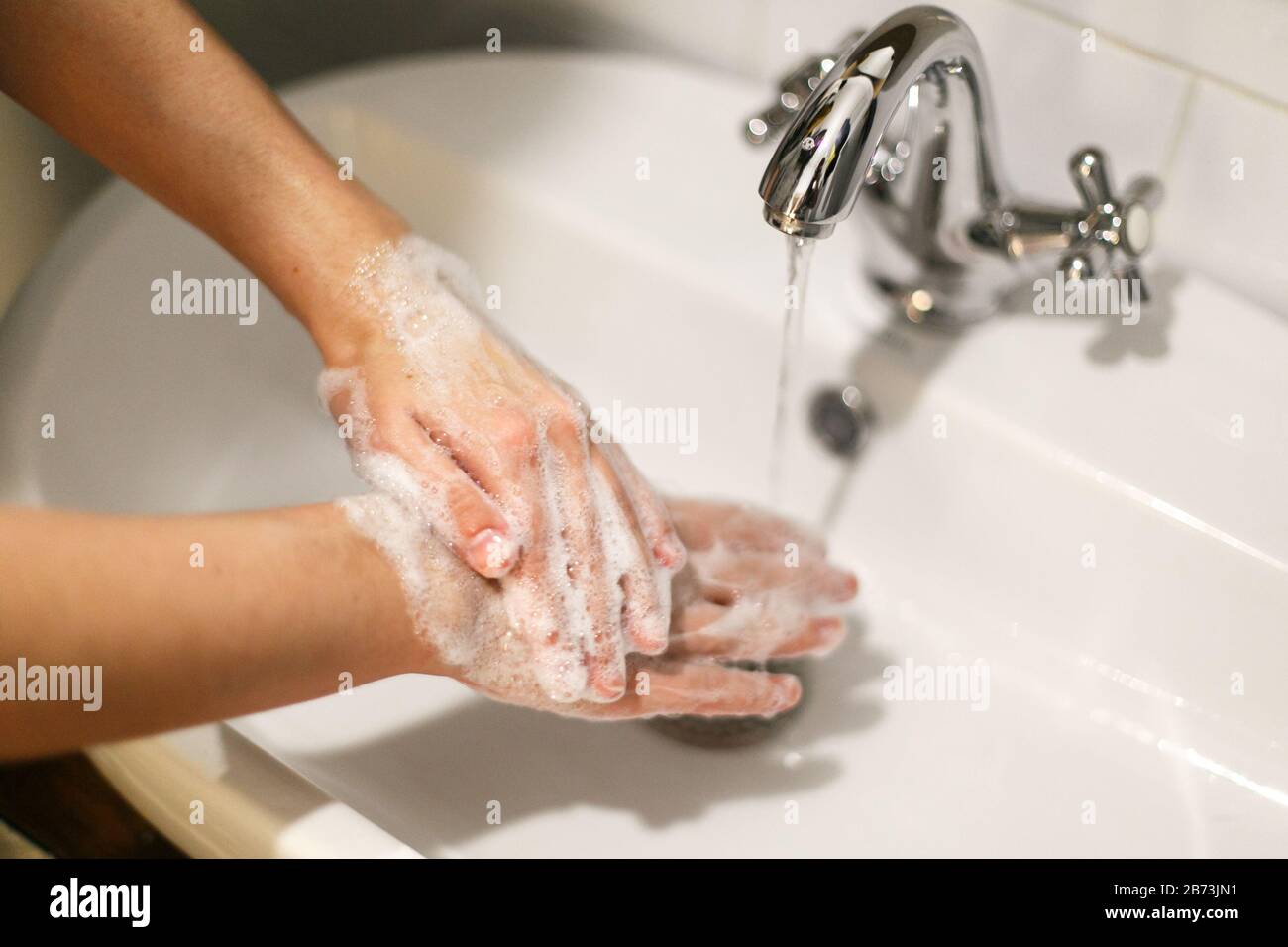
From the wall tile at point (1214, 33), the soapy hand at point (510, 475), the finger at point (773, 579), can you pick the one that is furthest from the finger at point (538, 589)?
the wall tile at point (1214, 33)

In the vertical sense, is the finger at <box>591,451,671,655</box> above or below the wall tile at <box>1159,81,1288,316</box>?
below

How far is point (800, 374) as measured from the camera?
785mm

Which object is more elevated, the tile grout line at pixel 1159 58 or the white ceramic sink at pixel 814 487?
the tile grout line at pixel 1159 58

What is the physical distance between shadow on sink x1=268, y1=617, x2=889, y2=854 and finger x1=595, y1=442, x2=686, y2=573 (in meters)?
0.16

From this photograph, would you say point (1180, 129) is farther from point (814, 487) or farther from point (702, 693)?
point (702, 693)

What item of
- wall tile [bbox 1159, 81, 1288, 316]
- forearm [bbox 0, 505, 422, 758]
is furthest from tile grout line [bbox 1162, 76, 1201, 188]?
forearm [bbox 0, 505, 422, 758]

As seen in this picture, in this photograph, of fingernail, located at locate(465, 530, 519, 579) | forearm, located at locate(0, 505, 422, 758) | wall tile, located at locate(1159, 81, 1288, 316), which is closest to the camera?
forearm, located at locate(0, 505, 422, 758)

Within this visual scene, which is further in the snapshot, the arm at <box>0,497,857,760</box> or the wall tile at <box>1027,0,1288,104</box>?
the wall tile at <box>1027,0,1288,104</box>

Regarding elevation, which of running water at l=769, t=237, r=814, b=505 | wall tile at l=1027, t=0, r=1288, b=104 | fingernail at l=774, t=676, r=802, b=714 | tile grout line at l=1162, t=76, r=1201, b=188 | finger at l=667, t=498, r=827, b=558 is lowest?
fingernail at l=774, t=676, r=802, b=714

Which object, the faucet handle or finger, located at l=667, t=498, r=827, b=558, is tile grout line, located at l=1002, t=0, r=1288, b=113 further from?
finger, located at l=667, t=498, r=827, b=558

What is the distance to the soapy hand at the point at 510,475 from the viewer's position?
581mm

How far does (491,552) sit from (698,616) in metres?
0.15

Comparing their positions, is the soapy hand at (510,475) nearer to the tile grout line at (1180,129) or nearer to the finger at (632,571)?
the finger at (632,571)

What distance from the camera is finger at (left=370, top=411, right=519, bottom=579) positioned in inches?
22.3
